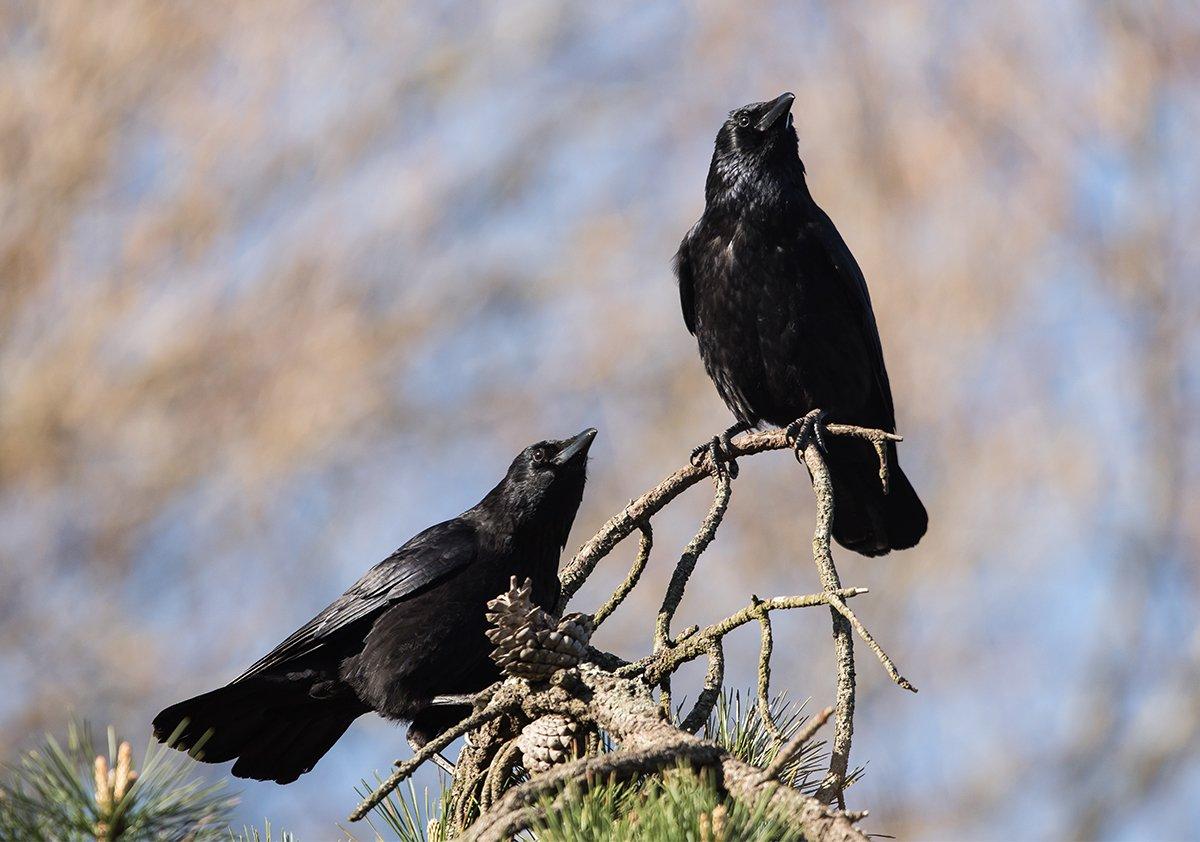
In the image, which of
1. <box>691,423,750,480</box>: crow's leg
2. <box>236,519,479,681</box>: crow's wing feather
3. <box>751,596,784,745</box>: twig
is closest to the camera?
<box>751,596,784,745</box>: twig

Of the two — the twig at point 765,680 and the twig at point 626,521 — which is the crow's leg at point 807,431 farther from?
the twig at point 765,680

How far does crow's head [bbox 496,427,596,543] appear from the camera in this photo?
4000mm

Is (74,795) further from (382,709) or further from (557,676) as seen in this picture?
(382,709)

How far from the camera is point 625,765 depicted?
4.85 ft

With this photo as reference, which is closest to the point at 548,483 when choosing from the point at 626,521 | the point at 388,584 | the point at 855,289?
the point at 388,584

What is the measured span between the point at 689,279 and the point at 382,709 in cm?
208

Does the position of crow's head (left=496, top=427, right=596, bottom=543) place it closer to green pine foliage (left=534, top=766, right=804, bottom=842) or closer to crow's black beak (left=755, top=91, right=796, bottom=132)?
crow's black beak (left=755, top=91, right=796, bottom=132)

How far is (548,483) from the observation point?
407cm

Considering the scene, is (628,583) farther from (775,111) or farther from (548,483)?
(775,111)

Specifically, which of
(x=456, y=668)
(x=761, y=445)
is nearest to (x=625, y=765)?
(x=761, y=445)

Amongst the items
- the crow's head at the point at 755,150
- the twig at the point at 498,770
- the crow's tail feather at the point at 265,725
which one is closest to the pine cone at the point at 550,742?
the twig at the point at 498,770

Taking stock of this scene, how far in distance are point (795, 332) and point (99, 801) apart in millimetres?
3449

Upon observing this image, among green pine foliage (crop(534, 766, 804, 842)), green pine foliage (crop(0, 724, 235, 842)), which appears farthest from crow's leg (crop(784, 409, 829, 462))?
green pine foliage (crop(0, 724, 235, 842))

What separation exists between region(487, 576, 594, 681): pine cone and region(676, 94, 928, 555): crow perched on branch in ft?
8.40
